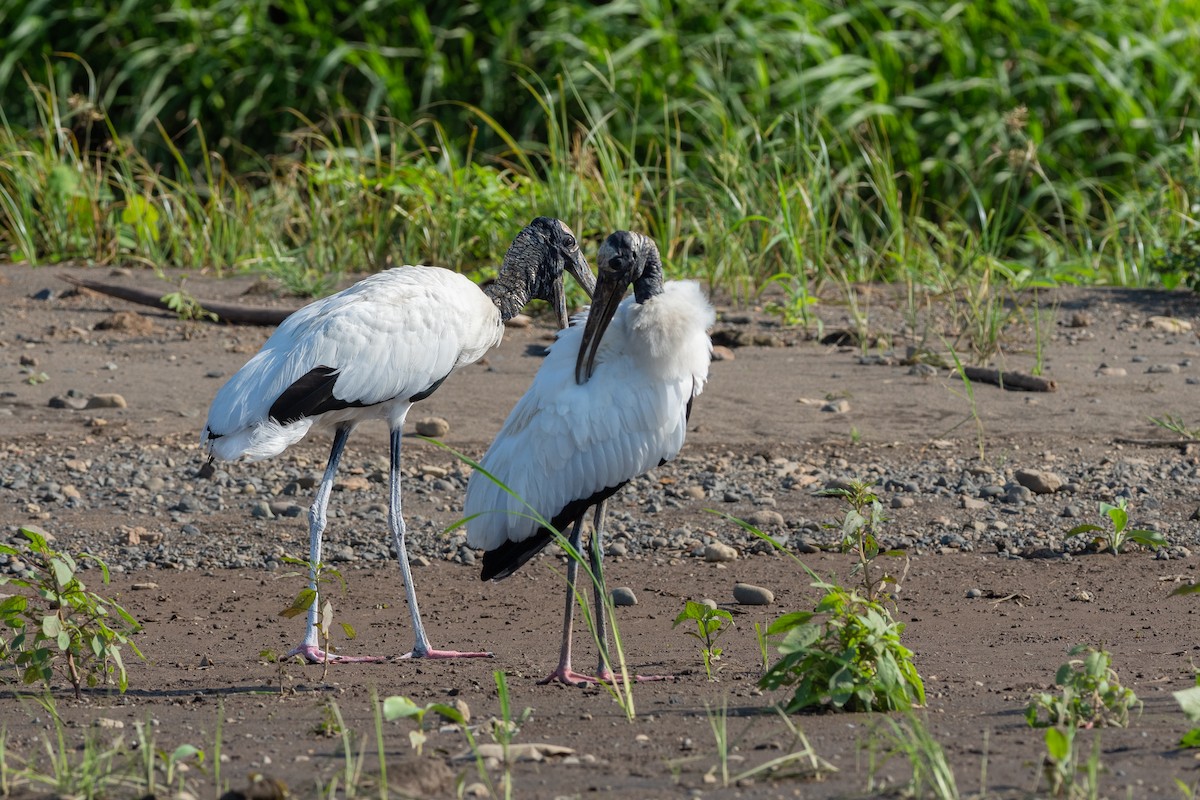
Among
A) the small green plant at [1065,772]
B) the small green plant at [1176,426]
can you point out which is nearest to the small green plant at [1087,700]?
the small green plant at [1065,772]

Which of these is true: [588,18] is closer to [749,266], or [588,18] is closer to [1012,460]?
[749,266]

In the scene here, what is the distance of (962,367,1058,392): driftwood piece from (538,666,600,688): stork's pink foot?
3534mm

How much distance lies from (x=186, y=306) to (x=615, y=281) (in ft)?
14.2

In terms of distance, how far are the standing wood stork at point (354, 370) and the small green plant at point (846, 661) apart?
4.40ft

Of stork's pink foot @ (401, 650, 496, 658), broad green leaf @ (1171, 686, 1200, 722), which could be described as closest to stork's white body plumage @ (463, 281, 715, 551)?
stork's pink foot @ (401, 650, 496, 658)

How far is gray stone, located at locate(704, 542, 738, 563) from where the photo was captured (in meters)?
5.62

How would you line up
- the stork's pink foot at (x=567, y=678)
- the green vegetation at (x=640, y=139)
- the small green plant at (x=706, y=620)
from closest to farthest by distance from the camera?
the small green plant at (x=706, y=620) < the stork's pink foot at (x=567, y=678) < the green vegetation at (x=640, y=139)

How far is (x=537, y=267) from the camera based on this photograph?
5789 mm

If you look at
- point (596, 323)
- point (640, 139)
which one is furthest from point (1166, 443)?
point (640, 139)

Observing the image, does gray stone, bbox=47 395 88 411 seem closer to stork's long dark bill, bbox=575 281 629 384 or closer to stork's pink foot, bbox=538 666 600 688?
stork's long dark bill, bbox=575 281 629 384

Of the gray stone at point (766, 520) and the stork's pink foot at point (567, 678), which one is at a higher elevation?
the stork's pink foot at point (567, 678)

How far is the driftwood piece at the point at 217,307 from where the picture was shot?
8219 millimetres

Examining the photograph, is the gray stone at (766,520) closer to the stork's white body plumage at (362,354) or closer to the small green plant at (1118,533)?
the small green plant at (1118,533)

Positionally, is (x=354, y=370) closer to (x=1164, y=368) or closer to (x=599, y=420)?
(x=599, y=420)
